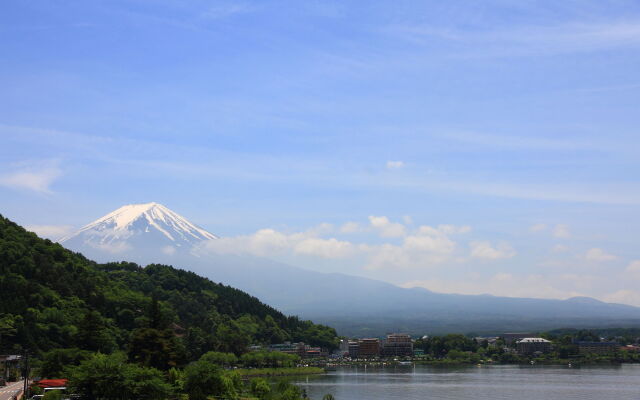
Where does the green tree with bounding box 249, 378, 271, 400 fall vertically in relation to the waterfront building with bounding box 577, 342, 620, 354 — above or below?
below

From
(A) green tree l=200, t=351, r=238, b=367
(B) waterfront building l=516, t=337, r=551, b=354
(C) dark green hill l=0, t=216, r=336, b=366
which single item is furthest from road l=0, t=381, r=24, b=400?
(B) waterfront building l=516, t=337, r=551, b=354

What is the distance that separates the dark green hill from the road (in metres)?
4.78

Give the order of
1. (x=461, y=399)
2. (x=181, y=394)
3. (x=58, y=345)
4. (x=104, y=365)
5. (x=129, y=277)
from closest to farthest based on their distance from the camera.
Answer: (x=104, y=365), (x=181, y=394), (x=461, y=399), (x=58, y=345), (x=129, y=277)

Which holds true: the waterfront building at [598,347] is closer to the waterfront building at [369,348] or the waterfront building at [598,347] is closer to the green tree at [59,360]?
the waterfront building at [369,348]

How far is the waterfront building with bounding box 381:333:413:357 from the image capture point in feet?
425

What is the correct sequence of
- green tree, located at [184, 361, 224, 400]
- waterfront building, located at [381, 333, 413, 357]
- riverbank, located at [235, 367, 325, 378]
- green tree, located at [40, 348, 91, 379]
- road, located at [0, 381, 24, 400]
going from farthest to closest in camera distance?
waterfront building, located at [381, 333, 413, 357]
riverbank, located at [235, 367, 325, 378]
green tree, located at [40, 348, 91, 379]
road, located at [0, 381, 24, 400]
green tree, located at [184, 361, 224, 400]

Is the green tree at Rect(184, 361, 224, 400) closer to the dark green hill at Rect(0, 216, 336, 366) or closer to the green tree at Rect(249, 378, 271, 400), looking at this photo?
the green tree at Rect(249, 378, 271, 400)

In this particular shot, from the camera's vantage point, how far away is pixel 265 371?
85.5m

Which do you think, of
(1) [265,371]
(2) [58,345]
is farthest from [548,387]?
(2) [58,345]

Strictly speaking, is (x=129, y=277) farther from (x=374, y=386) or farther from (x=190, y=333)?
(x=374, y=386)

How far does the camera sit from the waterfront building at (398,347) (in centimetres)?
12950

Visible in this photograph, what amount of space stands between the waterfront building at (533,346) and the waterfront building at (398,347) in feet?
60.9

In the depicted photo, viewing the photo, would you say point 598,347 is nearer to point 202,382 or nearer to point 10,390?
point 202,382

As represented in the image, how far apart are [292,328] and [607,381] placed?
64.7 m
